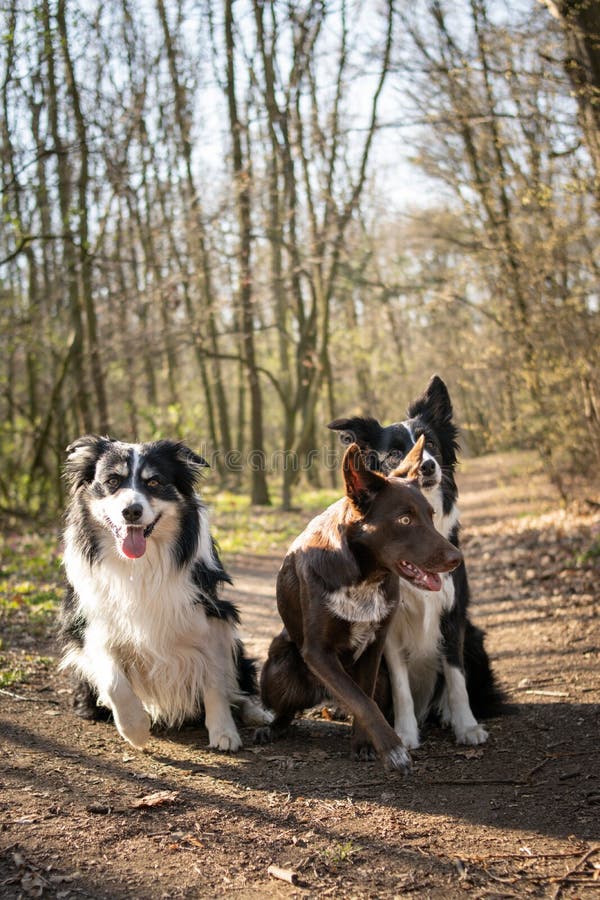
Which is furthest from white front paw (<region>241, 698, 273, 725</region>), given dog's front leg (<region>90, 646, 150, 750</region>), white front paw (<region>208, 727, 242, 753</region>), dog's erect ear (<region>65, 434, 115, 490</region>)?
dog's erect ear (<region>65, 434, 115, 490</region>)

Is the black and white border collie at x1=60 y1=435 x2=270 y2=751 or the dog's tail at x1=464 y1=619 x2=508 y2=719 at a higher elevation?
the black and white border collie at x1=60 y1=435 x2=270 y2=751

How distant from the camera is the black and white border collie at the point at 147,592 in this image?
16.6 ft

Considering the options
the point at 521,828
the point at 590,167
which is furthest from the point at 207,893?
the point at 590,167

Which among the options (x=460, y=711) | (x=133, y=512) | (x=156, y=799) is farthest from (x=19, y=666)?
(x=460, y=711)

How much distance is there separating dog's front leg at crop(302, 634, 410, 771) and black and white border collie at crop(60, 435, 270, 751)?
89cm

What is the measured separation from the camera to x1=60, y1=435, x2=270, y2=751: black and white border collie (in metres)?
5.05

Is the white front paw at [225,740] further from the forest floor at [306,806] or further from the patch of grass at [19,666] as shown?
the patch of grass at [19,666]

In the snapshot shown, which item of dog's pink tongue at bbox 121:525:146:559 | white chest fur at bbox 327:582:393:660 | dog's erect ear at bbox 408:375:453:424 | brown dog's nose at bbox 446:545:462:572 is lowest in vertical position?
white chest fur at bbox 327:582:393:660

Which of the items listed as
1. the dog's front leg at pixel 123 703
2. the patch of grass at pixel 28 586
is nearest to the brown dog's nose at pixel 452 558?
the dog's front leg at pixel 123 703

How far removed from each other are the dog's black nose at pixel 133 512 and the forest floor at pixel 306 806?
1.37 m

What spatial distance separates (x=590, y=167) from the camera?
8.93m

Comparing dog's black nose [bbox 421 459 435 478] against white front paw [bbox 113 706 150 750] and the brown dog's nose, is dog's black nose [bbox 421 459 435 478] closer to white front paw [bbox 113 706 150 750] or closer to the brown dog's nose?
the brown dog's nose

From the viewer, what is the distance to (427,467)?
489 centimetres

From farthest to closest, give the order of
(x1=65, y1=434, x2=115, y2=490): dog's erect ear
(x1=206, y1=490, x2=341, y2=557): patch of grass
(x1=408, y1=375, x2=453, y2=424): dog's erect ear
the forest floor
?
(x1=206, y1=490, x2=341, y2=557): patch of grass → (x1=408, y1=375, x2=453, y2=424): dog's erect ear → (x1=65, y1=434, x2=115, y2=490): dog's erect ear → the forest floor
